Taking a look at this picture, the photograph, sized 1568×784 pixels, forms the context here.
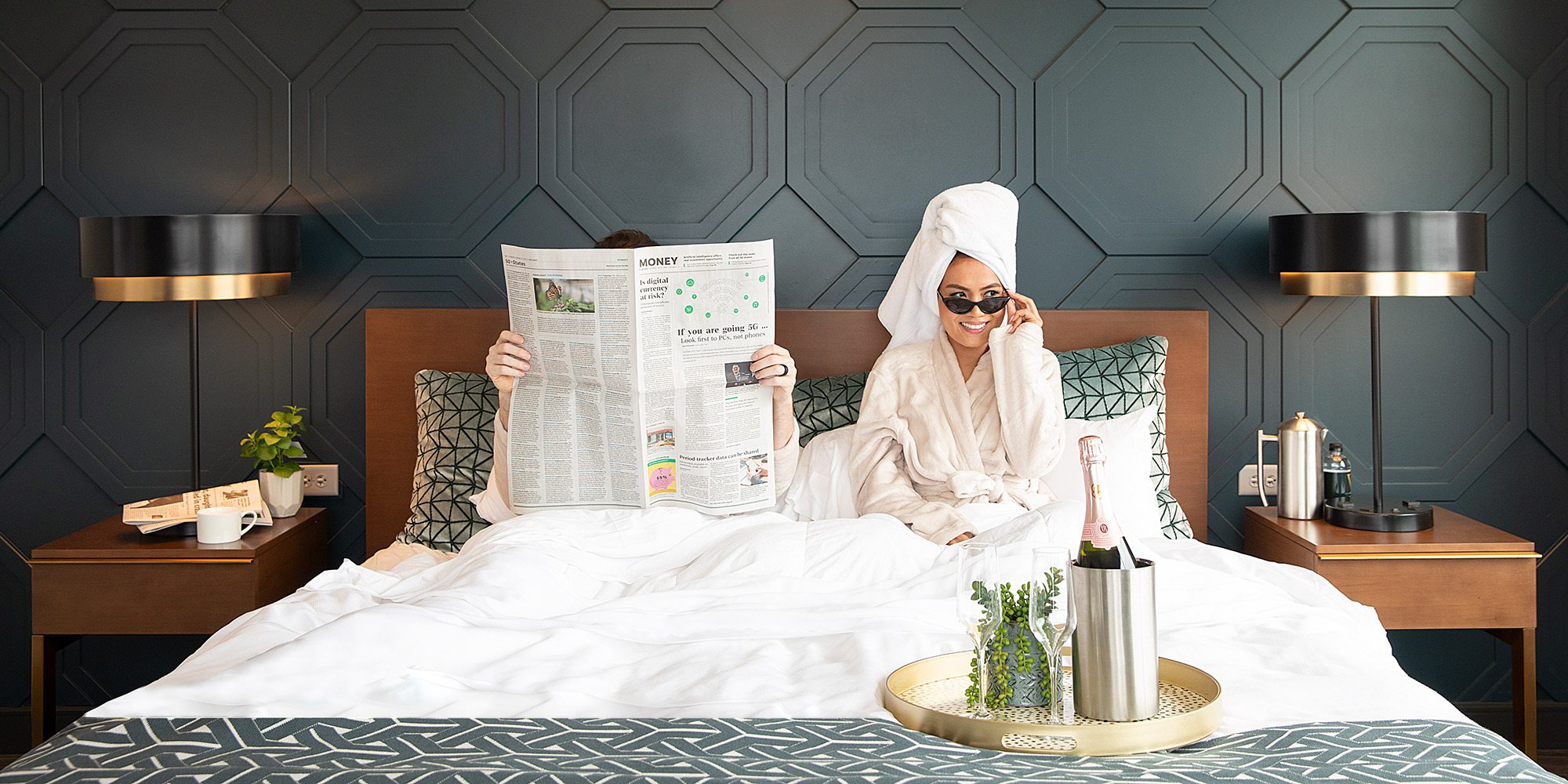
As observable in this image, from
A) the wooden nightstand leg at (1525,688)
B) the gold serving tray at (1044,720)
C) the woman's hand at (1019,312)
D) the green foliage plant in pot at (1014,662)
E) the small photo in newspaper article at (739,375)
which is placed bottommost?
the wooden nightstand leg at (1525,688)

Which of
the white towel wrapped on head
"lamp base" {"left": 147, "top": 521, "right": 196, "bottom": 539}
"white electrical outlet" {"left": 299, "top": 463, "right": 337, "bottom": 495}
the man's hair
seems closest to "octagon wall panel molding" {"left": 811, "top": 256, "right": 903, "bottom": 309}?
the white towel wrapped on head

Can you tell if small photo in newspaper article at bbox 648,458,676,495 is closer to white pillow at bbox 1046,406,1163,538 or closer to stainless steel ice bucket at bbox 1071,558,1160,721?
white pillow at bbox 1046,406,1163,538

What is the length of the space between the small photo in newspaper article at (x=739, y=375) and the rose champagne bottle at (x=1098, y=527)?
1220 millimetres

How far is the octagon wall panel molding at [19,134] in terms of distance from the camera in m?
3.06

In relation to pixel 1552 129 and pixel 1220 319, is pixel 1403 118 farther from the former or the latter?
pixel 1220 319

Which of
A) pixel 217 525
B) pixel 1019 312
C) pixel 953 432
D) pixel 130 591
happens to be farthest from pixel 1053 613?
pixel 130 591

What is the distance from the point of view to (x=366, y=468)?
310 cm

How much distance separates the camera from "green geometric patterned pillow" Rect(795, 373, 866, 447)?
2.85 meters

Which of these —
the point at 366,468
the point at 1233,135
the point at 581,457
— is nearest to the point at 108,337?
the point at 366,468

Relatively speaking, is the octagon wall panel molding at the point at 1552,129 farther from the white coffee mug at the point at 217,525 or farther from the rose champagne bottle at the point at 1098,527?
the white coffee mug at the point at 217,525

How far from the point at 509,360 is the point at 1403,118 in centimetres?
234

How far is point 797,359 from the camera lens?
3.06 meters

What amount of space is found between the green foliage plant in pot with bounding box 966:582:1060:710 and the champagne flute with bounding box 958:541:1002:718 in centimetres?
3

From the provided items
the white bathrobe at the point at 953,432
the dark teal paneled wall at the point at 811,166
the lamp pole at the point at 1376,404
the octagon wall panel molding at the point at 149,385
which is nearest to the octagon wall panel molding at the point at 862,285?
the dark teal paneled wall at the point at 811,166
